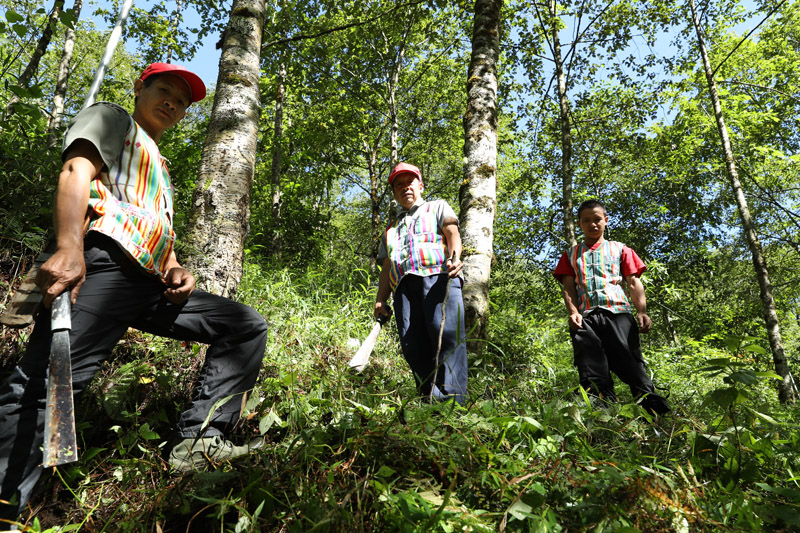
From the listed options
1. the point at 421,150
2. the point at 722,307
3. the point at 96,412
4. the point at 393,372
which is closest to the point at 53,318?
the point at 96,412

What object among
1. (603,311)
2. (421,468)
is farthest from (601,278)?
(421,468)

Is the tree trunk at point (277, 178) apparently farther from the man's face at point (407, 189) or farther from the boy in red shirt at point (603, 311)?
the boy in red shirt at point (603, 311)

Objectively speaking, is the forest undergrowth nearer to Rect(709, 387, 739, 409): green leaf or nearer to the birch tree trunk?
Rect(709, 387, 739, 409): green leaf

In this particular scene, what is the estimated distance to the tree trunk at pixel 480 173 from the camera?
3756 mm

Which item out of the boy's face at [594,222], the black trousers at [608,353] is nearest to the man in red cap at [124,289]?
the black trousers at [608,353]

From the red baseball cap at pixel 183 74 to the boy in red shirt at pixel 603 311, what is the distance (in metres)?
3.11

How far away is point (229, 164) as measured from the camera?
10.7ft

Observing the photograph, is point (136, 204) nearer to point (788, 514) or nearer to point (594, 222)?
point (788, 514)

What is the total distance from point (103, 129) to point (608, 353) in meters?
3.61

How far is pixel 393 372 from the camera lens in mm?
4023

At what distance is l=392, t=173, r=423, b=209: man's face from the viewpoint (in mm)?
3373

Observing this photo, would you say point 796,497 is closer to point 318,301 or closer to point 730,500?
point 730,500

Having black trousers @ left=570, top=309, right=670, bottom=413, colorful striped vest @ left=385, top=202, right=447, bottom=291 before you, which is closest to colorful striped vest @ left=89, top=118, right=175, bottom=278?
colorful striped vest @ left=385, top=202, right=447, bottom=291

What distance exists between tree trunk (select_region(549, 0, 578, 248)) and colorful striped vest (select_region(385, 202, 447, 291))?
631 cm
